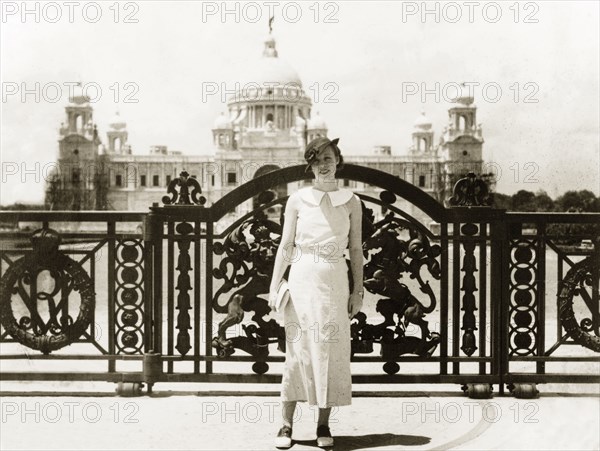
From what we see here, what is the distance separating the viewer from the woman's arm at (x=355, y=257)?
175 inches

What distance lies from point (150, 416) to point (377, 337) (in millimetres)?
1652

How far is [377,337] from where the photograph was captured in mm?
5344

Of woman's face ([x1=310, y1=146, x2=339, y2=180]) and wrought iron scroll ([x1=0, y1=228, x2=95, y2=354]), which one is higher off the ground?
woman's face ([x1=310, y1=146, x2=339, y2=180])

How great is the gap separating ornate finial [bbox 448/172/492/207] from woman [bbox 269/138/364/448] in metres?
1.35

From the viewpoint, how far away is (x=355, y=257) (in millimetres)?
4457

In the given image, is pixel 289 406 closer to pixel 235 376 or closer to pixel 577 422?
pixel 235 376

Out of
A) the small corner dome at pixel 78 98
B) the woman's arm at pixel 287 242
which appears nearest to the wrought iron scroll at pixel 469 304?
the woman's arm at pixel 287 242

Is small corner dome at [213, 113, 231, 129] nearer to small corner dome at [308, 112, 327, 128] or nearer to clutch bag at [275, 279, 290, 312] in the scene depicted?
small corner dome at [308, 112, 327, 128]

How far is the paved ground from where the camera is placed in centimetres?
441

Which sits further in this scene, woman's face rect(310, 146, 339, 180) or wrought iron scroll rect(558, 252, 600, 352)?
wrought iron scroll rect(558, 252, 600, 352)

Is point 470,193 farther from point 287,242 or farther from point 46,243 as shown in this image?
point 46,243

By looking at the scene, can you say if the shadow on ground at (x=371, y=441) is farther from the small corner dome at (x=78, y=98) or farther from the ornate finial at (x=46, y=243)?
the small corner dome at (x=78, y=98)

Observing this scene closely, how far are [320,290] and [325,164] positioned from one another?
743 millimetres

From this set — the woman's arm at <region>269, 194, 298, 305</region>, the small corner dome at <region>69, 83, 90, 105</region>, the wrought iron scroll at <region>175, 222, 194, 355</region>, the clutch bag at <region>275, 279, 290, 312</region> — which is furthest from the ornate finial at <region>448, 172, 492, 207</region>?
the small corner dome at <region>69, 83, 90, 105</region>
